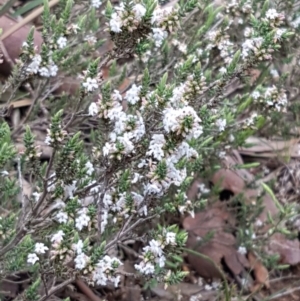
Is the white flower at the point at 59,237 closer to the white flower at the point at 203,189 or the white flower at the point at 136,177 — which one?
the white flower at the point at 136,177

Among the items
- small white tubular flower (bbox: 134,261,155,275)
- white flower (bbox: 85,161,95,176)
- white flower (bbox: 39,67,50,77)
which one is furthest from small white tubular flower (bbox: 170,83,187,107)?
white flower (bbox: 39,67,50,77)

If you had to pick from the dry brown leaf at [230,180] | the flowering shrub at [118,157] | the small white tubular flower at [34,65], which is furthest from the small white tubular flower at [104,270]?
the dry brown leaf at [230,180]

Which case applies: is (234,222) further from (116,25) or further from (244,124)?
(116,25)

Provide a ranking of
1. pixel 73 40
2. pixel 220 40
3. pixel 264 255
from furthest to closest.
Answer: pixel 264 255 → pixel 73 40 → pixel 220 40

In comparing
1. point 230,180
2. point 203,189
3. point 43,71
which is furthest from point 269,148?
point 43,71

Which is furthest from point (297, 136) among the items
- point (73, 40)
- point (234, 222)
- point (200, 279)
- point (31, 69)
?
point (31, 69)

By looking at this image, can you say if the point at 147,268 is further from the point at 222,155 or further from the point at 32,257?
the point at 222,155

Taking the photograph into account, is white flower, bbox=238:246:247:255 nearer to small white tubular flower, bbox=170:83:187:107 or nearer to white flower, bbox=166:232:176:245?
white flower, bbox=166:232:176:245
